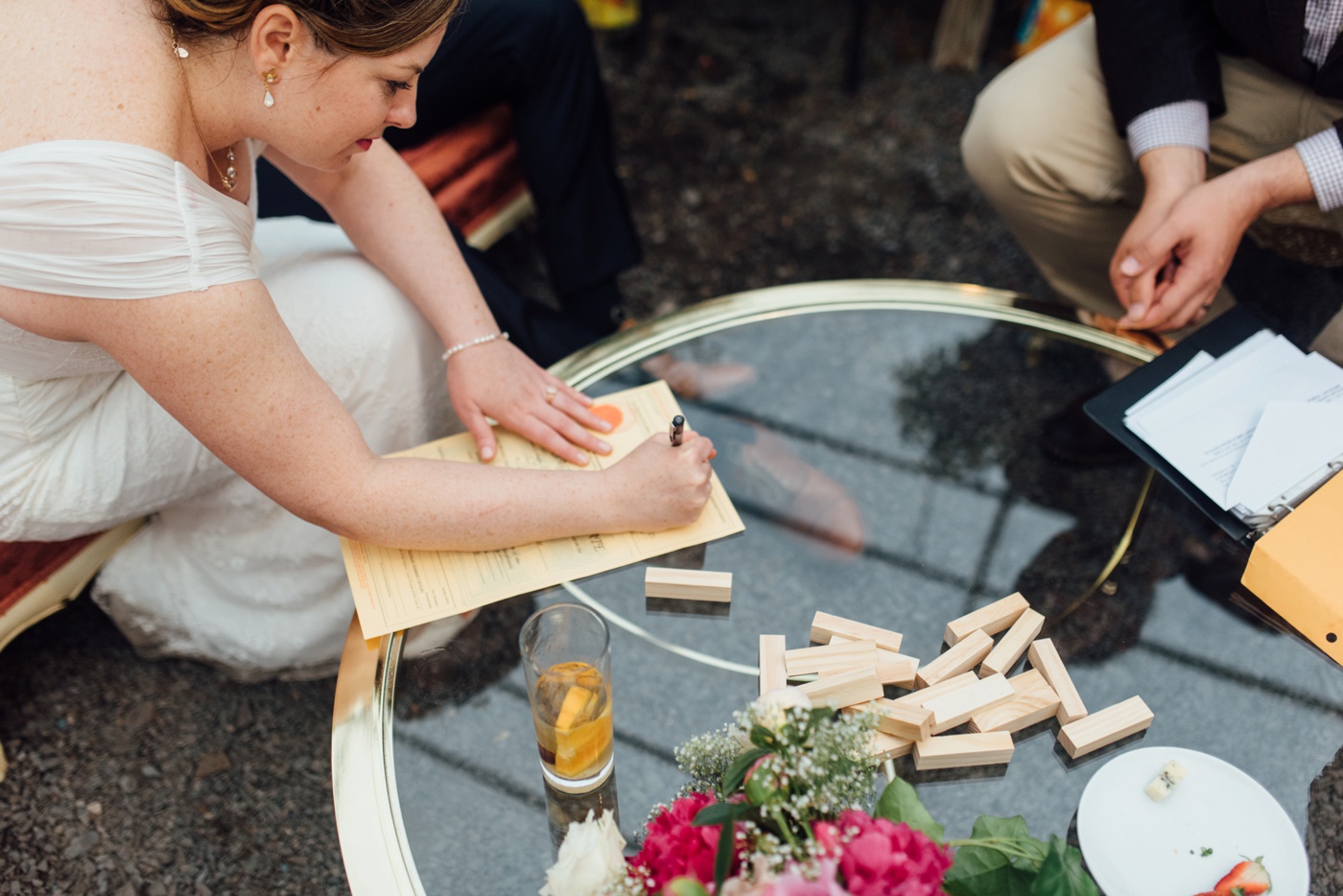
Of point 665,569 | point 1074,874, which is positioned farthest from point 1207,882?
point 665,569

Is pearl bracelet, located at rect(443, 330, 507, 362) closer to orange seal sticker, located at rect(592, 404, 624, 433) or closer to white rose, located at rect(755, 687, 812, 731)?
orange seal sticker, located at rect(592, 404, 624, 433)

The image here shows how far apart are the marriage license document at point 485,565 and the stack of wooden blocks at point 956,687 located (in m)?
0.18

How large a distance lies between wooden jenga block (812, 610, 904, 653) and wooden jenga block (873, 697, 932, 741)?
4.1 inches

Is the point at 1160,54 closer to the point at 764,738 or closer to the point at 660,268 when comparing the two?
the point at 660,268

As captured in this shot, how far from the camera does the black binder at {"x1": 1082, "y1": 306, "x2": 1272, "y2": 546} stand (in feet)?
3.84

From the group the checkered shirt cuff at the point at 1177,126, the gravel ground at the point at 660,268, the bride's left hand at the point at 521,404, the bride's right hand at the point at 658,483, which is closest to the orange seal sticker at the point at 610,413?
the bride's left hand at the point at 521,404

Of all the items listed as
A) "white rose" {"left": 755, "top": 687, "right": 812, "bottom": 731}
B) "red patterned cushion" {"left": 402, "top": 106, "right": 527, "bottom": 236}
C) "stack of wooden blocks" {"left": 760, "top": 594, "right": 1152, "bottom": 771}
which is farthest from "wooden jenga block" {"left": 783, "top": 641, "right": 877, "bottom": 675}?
"red patterned cushion" {"left": 402, "top": 106, "right": 527, "bottom": 236}

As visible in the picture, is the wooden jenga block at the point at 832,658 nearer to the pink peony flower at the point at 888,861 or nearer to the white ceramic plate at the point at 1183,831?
the white ceramic plate at the point at 1183,831

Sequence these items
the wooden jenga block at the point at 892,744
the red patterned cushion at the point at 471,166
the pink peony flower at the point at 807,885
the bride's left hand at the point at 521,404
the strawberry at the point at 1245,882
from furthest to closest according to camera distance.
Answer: the red patterned cushion at the point at 471,166
the bride's left hand at the point at 521,404
the wooden jenga block at the point at 892,744
the strawberry at the point at 1245,882
the pink peony flower at the point at 807,885

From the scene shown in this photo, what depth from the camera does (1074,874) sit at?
27.3 inches

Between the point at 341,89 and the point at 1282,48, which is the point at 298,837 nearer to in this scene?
the point at 341,89

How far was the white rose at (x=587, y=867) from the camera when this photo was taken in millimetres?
723

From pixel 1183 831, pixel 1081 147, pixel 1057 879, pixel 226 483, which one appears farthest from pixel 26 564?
pixel 1081 147

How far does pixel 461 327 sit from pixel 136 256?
0.48m
